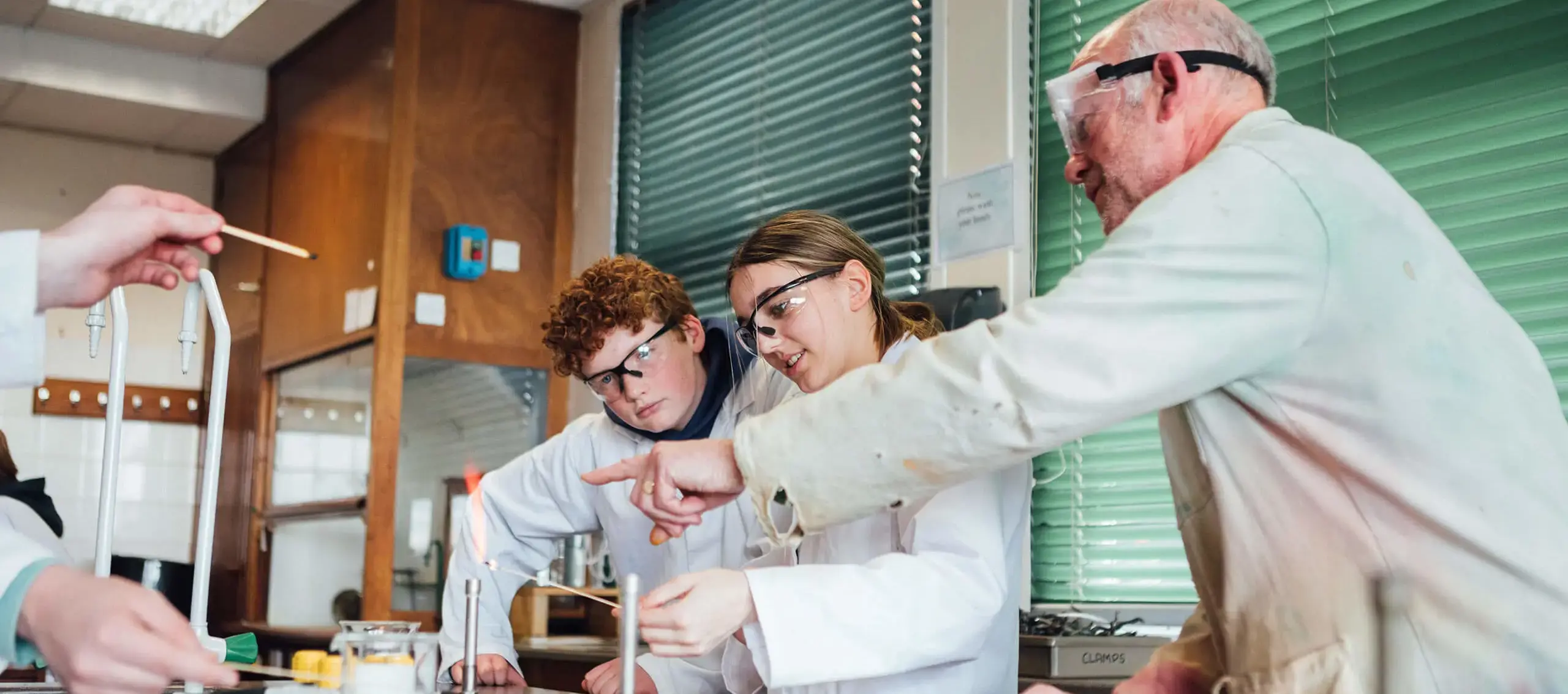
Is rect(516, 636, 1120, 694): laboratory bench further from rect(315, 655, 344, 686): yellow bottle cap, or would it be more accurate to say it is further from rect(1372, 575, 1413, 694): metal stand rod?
rect(1372, 575, 1413, 694): metal stand rod

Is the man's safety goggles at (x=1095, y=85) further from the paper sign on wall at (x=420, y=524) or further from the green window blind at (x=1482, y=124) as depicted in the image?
the paper sign on wall at (x=420, y=524)

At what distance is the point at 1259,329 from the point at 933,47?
2.35m

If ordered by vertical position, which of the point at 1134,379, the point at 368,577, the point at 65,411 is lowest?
the point at 368,577

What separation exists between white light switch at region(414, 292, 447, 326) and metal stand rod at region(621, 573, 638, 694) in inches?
135

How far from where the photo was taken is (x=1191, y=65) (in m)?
1.34

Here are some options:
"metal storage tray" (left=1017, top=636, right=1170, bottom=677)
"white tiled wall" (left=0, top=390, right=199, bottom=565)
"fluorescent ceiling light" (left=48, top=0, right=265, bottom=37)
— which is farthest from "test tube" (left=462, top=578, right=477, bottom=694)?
"white tiled wall" (left=0, top=390, right=199, bottom=565)

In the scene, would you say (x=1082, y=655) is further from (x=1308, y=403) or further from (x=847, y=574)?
(x=1308, y=403)

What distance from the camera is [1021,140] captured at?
3098mm

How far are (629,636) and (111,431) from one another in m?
0.98

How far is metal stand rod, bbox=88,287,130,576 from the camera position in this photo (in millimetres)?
1773

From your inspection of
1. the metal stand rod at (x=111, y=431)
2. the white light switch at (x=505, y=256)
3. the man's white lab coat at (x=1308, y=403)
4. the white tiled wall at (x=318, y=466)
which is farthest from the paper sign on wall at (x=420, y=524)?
the man's white lab coat at (x=1308, y=403)

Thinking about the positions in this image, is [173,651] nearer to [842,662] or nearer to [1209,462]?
[842,662]

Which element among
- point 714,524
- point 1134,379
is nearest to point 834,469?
point 1134,379

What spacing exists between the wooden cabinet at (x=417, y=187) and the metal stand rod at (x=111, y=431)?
97.7 inches
